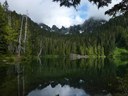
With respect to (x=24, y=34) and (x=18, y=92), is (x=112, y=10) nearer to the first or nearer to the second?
(x=18, y=92)

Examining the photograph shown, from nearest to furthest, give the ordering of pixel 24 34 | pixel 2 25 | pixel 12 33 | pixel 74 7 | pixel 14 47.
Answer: pixel 74 7
pixel 2 25
pixel 12 33
pixel 14 47
pixel 24 34

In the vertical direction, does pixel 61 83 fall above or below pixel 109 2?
below

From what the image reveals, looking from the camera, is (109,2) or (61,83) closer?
(109,2)

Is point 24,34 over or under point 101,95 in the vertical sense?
over

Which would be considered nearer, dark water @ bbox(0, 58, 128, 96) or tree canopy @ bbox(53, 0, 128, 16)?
tree canopy @ bbox(53, 0, 128, 16)

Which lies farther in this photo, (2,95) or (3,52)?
(3,52)

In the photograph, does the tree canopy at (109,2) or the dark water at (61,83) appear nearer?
the tree canopy at (109,2)

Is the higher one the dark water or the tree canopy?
the tree canopy

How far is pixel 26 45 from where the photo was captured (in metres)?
91.3

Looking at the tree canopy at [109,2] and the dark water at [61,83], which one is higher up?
the tree canopy at [109,2]

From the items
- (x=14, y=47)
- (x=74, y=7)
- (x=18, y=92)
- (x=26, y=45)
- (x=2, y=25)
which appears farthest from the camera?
(x=26, y=45)

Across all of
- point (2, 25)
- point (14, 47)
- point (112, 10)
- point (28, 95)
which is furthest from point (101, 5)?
point (14, 47)

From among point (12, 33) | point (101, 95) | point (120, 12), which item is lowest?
point (101, 95)

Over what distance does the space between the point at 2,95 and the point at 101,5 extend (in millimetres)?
9849
